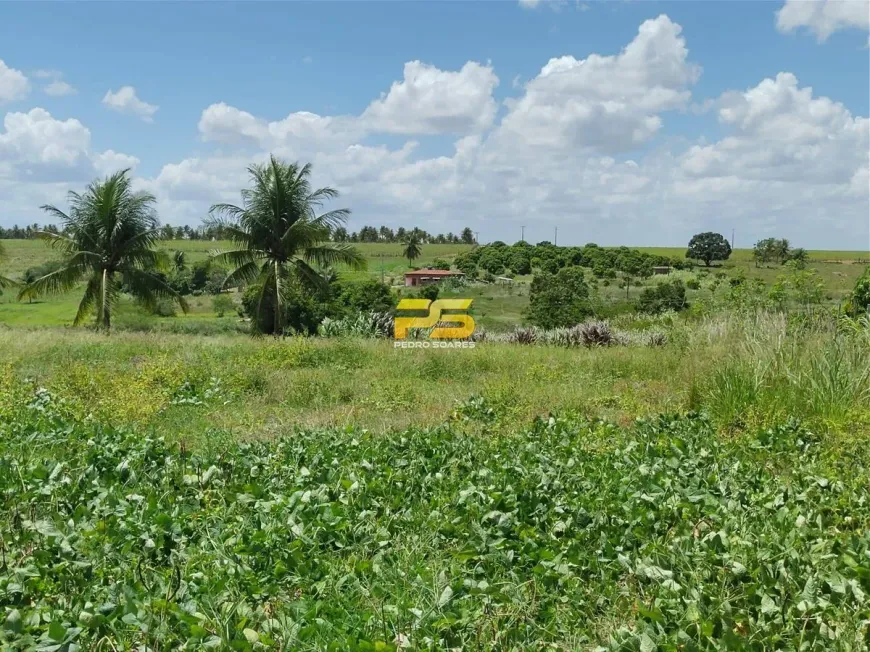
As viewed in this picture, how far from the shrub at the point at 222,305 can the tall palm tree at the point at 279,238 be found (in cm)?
2228

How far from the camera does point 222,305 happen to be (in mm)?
45000

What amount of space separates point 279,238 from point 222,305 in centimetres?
2450

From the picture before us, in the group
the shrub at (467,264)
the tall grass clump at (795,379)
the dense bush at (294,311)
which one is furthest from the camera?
the shrub at (467,264)

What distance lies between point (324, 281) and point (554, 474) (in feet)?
64.2

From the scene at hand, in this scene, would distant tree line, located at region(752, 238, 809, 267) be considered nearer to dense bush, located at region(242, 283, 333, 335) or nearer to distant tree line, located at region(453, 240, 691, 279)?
distant tree line, located at region(453, 240, 691, 279)

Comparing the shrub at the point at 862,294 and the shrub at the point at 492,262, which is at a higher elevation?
the shrub at the point at 492,262

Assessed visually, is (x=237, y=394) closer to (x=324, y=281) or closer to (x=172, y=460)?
(x=172, y=460)

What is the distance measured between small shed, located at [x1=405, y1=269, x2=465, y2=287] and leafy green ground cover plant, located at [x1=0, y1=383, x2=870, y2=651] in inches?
1130

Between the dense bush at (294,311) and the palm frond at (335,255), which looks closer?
the palm frond at (335,255)

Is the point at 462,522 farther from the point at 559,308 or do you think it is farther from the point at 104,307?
the point at 104,307

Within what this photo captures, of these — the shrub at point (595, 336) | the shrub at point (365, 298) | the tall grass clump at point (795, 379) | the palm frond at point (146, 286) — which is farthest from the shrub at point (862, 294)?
the palm frond at point (146, 286)

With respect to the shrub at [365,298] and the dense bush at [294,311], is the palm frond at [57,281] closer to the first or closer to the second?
the dense bush at [294,311]

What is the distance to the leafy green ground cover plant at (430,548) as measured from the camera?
8.68 ft

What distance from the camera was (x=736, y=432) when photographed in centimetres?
660
